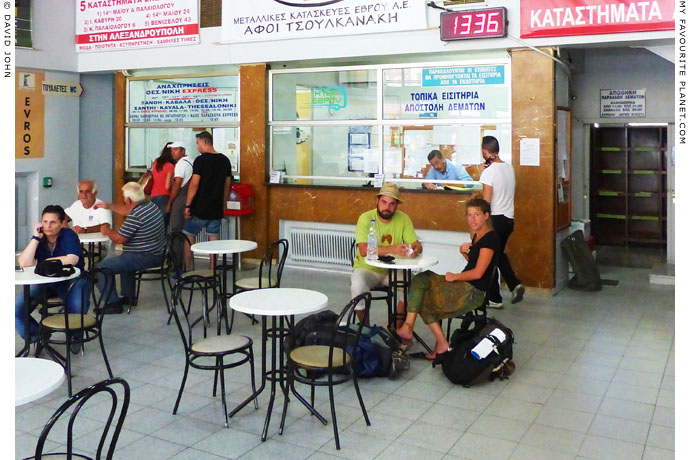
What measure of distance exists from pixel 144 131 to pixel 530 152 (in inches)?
208

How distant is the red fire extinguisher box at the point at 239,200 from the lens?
27.0 feet

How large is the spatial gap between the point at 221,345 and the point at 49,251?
1.77m

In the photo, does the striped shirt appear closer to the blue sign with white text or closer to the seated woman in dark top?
the seated woman in dark top

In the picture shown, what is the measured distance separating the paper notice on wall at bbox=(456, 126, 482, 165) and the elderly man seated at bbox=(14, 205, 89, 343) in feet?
13.4

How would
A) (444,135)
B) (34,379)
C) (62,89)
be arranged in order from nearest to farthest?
(34,379) → (444,135) → (62,89)

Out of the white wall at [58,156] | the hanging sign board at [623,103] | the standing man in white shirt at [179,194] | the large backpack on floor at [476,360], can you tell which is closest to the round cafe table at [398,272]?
the large backpack on floor at [476,360]

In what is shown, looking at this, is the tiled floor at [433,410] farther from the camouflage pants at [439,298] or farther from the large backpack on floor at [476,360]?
the camouflage pants at [439,298]

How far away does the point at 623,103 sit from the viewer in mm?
8555

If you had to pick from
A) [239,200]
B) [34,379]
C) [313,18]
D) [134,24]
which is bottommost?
[34,379]

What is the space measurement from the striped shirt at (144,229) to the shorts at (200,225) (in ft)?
5.19

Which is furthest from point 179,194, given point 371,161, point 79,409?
point 79,409

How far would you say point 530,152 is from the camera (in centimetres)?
693

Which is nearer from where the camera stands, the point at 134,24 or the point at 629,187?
the point at 134,24

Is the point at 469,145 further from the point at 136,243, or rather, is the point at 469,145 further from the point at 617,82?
the point at 136,243
